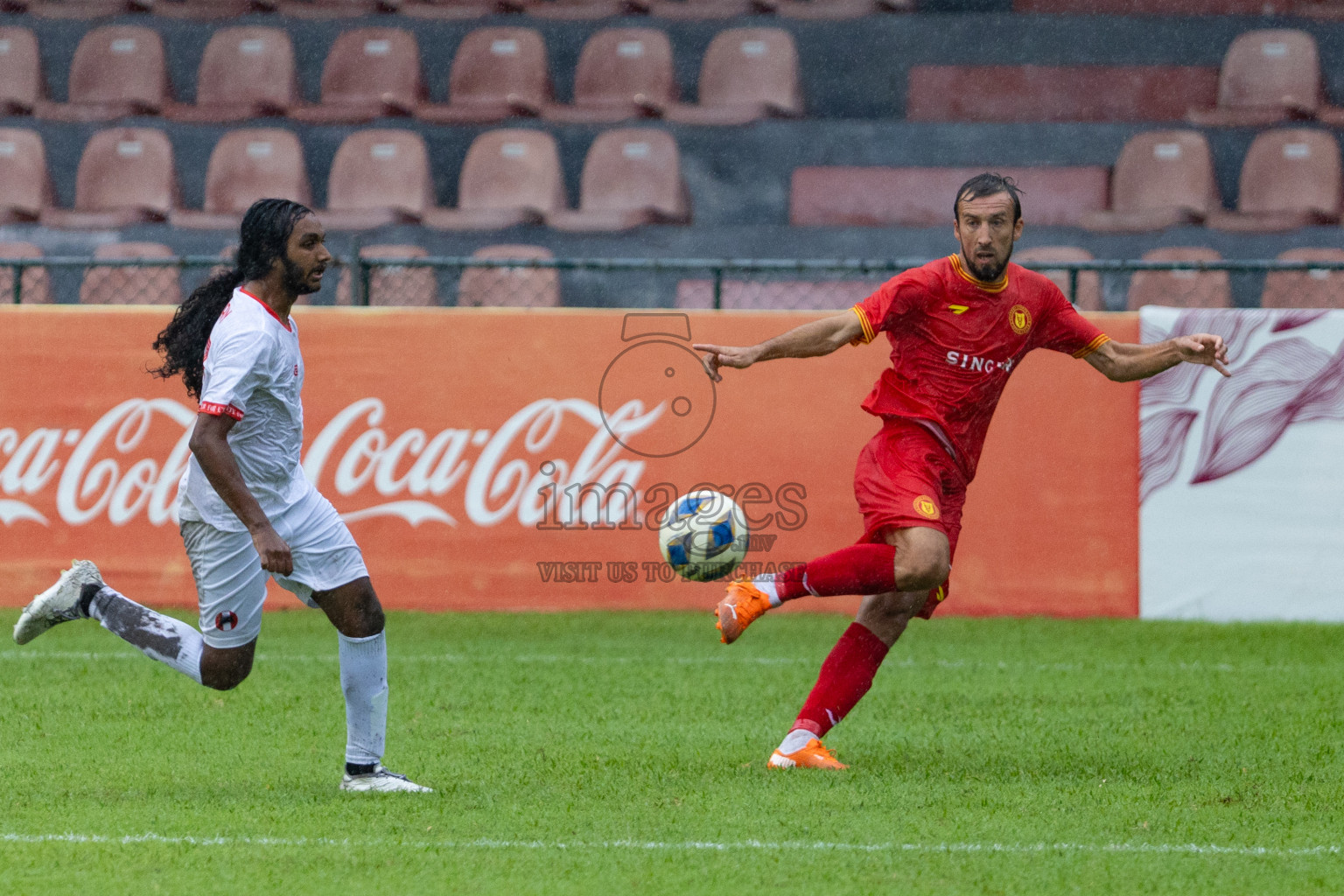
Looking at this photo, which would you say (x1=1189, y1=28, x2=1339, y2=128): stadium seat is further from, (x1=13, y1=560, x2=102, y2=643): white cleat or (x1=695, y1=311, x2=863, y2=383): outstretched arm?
(x1=13, y1=560, x2=102, y2=643): white cleat

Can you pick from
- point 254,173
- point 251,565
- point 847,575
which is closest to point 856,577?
point 847,575

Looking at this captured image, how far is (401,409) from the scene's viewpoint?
10.1m

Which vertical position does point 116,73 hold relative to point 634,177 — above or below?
above

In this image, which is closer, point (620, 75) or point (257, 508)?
point (257, 508)

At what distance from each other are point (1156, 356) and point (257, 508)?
128 inches

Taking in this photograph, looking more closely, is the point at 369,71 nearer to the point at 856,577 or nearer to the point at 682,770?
the point at 682,770

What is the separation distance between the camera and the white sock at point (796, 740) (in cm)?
588

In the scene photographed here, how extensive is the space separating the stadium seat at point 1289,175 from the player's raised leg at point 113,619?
33.0ft

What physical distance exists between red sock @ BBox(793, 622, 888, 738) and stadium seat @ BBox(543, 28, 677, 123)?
965cm

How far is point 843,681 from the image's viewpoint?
6004mm

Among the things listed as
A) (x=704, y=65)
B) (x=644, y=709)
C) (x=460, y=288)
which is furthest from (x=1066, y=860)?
(x=704, y=65)

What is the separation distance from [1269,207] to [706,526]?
877 cm

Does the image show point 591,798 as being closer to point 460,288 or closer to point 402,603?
point 402,603

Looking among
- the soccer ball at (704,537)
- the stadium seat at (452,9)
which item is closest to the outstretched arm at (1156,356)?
the soccer ball at (704,537)
